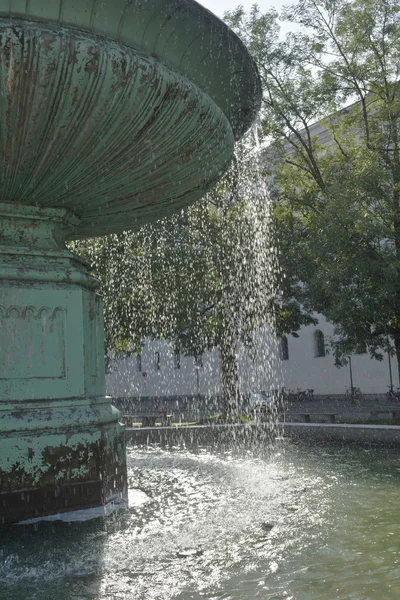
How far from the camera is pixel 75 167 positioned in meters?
4.69

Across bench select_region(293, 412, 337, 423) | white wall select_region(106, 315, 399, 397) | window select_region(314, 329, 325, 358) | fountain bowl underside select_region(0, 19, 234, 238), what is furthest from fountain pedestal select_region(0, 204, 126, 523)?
window select_region(314, 329, 325, 358)

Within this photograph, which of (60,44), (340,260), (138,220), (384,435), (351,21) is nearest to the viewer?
(60,44)

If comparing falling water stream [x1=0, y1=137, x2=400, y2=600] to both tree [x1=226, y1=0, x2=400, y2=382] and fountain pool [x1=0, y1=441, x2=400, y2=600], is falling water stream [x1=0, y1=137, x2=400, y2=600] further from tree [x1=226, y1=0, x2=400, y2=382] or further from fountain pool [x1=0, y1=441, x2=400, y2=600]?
tree [x1=226, y1=0, x2=400, y2=382]

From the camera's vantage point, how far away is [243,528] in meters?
4.21

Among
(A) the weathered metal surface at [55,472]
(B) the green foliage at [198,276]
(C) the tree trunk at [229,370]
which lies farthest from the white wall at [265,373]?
(A) the weathered metal surface at [55,472]

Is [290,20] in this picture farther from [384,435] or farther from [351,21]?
[384,435]

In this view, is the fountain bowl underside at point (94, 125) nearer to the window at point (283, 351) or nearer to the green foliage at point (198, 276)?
the green foliage at point (198, 276)

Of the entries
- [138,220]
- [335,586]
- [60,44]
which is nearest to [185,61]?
[60,44]

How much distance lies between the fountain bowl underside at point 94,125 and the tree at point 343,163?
877 cm

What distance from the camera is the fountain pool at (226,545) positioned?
3061mm

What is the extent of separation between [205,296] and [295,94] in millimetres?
5740

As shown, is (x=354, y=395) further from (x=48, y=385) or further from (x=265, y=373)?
(x=48, y=385)

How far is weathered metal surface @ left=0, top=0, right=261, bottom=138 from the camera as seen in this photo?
4.16m

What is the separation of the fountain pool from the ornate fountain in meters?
0.44
